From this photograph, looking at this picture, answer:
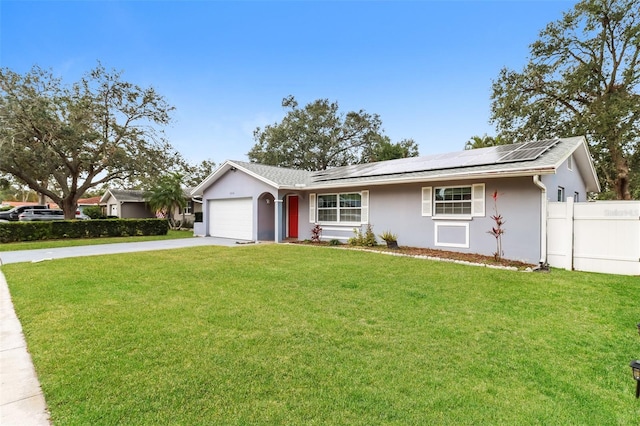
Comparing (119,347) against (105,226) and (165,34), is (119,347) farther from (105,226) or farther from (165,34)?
(105,226)

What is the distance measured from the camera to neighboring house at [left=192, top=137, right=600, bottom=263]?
9.17m

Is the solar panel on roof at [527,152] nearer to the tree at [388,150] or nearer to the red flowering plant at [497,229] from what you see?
the red flowering plant at [497,229]

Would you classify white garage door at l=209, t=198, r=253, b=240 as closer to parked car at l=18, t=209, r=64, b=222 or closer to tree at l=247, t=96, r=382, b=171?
tree at l=247, t=96, r=382, b=171

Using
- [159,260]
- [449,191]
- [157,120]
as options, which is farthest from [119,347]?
[157,120]

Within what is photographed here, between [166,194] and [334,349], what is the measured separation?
23.3 metres

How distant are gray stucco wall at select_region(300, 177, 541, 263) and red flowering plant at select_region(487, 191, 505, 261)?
0.10 meters

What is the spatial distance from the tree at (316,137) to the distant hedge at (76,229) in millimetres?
15200

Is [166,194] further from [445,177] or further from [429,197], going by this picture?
[445,177]

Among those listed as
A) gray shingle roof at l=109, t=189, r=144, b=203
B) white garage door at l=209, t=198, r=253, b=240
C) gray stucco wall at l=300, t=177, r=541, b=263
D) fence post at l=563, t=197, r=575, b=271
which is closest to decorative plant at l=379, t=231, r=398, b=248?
gray stucco wall at l=300, t=177, r=541, b=263

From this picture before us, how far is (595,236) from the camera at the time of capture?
793cm

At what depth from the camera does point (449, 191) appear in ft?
35.4

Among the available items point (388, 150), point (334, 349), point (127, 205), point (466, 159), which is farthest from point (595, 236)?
point (127, 205)

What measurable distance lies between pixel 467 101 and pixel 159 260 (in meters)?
18.3

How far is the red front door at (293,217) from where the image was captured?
1598 cm
